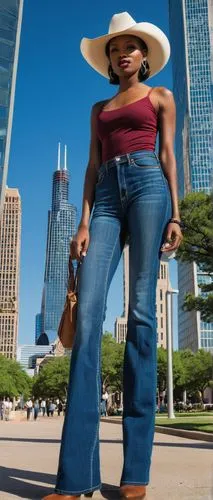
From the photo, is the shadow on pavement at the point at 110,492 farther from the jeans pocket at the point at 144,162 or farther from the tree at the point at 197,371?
the tree at the point at 197,371

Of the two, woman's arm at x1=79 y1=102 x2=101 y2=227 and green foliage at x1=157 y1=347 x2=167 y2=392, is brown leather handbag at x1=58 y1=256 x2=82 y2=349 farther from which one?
green foliage at x1=157 y1=347 x2=167 y2=392

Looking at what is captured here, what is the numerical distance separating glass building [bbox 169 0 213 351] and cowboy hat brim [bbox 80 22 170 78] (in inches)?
4407

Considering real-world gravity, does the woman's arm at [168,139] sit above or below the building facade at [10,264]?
below

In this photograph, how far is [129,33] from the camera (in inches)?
107

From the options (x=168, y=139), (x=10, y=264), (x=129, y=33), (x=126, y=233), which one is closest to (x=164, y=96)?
(x=168, y=139)

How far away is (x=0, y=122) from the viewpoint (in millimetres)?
49406

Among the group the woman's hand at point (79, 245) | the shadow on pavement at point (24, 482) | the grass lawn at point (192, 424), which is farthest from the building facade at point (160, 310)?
the woman's hand at point (79, 245)

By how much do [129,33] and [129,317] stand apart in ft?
4.29

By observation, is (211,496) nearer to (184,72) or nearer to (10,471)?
(10,471)

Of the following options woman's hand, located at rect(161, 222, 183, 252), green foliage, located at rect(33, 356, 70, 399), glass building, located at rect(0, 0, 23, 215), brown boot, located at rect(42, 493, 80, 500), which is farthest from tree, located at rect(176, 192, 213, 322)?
green foliage, located at rect(33, 356, 70, 399)

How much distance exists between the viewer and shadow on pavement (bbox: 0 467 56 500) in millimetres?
2367

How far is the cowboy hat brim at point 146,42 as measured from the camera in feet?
8.89

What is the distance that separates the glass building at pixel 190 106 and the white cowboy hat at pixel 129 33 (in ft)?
367

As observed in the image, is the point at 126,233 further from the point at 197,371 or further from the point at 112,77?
the point at 197,371
